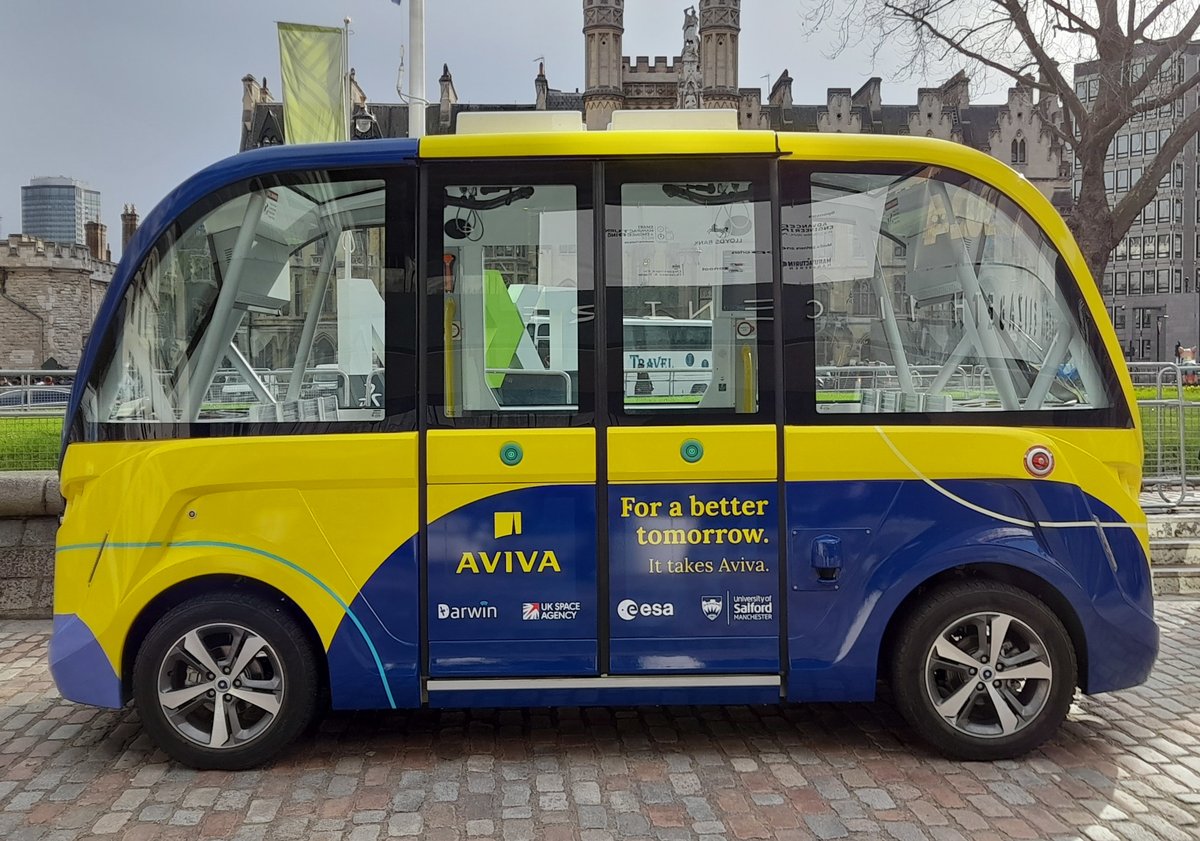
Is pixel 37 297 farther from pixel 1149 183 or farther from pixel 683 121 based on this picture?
pixel 683 121

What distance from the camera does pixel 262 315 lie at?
4.41 metres

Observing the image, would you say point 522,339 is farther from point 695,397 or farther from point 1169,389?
point 1169,389

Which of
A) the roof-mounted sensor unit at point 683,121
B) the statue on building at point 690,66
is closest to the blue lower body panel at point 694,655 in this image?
the roof-mounted sensor unit at point 683,121

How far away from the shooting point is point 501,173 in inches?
171

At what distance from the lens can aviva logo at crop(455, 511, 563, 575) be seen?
14.1 feet

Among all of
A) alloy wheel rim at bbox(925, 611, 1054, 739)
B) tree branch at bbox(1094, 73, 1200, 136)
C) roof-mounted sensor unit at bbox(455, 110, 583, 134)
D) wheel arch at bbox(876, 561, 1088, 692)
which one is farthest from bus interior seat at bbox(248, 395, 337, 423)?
tree branch at bbox(1094, 73, 1200, 136)

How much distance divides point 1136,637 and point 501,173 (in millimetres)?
3515

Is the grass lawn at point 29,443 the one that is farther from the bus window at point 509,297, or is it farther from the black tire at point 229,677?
the bus window at point 509,297

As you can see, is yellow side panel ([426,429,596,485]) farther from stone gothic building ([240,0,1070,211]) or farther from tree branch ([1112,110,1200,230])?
stone gothic building ([240,0,1070,211])

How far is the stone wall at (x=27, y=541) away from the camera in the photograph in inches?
275

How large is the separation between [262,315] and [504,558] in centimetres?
155

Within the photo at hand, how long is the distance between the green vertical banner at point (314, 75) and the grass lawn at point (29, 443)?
19.4ft

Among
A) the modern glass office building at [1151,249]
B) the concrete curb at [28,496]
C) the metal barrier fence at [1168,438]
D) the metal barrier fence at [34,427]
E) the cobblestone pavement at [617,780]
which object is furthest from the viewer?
the modern glass office building at [1151,249]

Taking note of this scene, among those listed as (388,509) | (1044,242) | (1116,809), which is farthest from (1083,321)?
(388,509)
